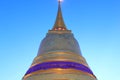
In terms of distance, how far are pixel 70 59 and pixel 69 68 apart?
2.47 feet

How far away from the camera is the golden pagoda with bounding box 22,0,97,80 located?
1395 centimetres

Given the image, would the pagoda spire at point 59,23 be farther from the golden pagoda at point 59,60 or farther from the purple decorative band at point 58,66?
the purple decorative band at point 58,66

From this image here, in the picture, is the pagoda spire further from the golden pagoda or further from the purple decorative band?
the purple decorative band

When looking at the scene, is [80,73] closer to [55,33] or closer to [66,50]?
[66,50]

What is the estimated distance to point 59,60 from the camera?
14.6m

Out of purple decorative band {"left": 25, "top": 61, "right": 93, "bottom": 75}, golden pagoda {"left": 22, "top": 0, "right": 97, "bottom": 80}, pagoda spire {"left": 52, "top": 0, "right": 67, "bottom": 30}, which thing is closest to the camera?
golden pagoda {"left": 22, "top": 0, "right": 97, "bottom": 80}

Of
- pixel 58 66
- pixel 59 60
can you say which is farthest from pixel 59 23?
pixel 58 66

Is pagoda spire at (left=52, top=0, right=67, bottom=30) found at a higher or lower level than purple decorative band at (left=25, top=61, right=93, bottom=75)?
higher

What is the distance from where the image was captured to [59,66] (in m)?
14.2

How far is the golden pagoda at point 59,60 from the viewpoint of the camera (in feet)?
45.8

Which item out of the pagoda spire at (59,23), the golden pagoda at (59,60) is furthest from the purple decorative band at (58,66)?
the pagoda spire at (59,23)

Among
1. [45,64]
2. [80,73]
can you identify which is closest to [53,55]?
[45,64]

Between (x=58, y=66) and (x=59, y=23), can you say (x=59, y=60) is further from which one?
(x=59, y=23)

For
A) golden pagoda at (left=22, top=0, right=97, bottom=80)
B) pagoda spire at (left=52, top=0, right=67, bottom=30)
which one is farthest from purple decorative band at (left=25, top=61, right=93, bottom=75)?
pagoda spire at (left=52, top=0, right=67, bottom=30)
